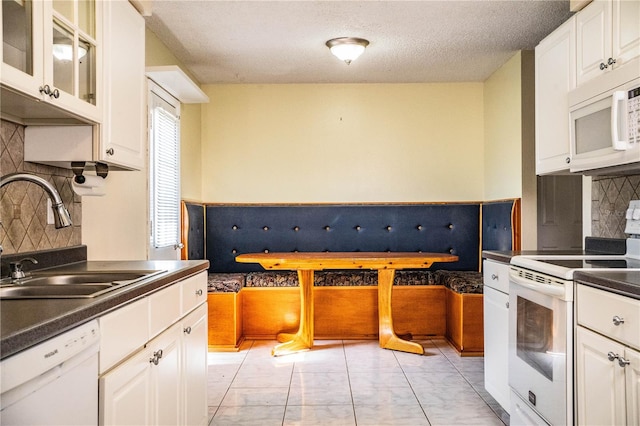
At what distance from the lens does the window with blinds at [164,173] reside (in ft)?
11.2

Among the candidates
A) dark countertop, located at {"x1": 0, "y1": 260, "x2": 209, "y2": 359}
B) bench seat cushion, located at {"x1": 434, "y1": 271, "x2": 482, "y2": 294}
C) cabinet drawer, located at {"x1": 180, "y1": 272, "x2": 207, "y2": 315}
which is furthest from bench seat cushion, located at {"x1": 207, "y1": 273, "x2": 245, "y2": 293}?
dark countertop, located at {"x1": 0, "y1": 260, "x2": 209, "y2": 359}

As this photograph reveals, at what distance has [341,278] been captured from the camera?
14.5 feet

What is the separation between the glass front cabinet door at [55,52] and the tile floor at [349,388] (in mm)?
1795

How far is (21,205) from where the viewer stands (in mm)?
1976

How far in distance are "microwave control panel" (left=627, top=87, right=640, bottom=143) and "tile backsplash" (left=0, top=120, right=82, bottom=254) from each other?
2.46 meters

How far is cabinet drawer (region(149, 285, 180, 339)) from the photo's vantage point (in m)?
1.71

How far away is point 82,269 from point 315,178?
2986mm

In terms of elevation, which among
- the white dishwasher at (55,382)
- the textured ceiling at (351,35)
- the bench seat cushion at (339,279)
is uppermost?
the textured ceiling at (351,35)

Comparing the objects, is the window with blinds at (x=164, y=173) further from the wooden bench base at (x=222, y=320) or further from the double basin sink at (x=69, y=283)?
the double basin sink at (x=69, y=283)

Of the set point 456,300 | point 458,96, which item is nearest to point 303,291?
point 456,300

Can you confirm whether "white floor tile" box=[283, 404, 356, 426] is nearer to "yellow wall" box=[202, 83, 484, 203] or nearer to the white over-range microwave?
the white over-range microwave

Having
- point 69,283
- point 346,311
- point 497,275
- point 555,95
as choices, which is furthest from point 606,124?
point 346,311

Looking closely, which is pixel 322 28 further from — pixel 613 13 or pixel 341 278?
pixel 341 278

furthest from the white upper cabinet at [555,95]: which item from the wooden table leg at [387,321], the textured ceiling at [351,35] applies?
the wooden table leg at [387,321]
